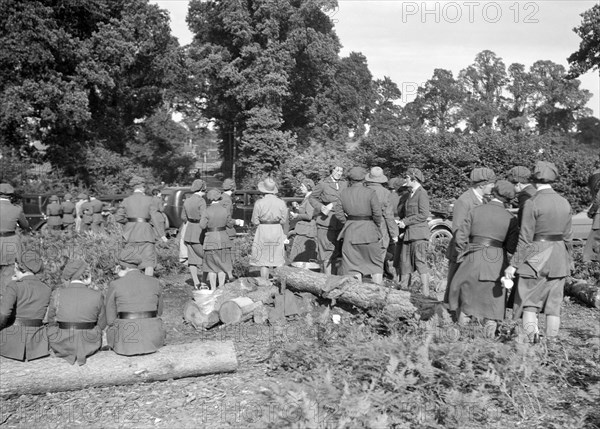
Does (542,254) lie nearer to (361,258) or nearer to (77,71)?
(361,258)

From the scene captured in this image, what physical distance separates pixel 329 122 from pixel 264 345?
125 ft

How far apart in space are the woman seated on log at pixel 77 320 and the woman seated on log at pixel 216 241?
3661mm

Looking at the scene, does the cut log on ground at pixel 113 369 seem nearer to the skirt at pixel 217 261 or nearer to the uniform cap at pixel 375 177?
A: the skirt at pixel 217 261

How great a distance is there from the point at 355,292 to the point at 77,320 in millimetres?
3064

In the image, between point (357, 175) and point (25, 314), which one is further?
point (357, 175)

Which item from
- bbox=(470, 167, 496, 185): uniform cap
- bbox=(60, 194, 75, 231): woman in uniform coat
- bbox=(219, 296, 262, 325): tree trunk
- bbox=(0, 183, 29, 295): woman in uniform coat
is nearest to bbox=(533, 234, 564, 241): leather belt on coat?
bbox=(470, 167, 496, 185): uniform cap

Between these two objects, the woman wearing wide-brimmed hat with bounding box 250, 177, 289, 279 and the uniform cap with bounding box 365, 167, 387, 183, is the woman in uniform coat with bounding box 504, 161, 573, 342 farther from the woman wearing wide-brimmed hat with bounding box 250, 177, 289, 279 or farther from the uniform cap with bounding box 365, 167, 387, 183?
the woman wearing wide-brimmed hat with bounding box 250, 177, 289, 279

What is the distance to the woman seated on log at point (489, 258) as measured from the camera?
600cm

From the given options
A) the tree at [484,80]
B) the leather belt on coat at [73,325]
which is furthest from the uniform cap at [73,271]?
the tree at [484,80]

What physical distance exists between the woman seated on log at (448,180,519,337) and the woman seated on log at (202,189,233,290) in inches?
171

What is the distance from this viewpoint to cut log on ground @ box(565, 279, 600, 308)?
8.60 meters

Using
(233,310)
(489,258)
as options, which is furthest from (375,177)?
(489,258)

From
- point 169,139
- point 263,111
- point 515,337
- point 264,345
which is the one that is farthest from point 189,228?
point 169,139

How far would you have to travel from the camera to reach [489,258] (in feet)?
19.7
